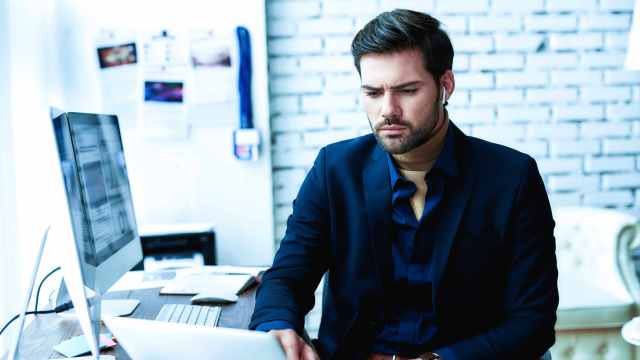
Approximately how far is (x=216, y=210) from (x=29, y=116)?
1.01m

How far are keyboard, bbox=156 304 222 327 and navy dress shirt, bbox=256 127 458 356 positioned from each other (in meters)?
0.40

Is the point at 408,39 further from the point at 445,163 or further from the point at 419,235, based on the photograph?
the point at 419,235

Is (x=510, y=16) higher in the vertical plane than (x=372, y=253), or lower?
higher

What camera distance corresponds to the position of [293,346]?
3.95 feet

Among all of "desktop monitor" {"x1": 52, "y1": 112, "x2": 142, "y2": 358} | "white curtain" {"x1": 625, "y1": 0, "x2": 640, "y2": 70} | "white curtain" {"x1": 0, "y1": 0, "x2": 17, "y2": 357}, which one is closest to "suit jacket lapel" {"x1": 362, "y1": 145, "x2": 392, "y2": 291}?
"desktop monitor" {"x1": 52, "y1": 112, "x2": 142, "y2": 358}

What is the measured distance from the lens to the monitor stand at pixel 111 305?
1633mm

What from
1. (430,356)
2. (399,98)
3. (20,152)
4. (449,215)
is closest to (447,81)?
(399,98)

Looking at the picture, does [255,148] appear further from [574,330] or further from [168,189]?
[574,330]

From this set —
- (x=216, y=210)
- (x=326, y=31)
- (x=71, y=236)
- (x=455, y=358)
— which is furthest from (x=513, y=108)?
(x=71, y=236)

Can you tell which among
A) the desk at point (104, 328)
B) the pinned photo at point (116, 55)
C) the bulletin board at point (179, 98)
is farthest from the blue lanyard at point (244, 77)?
the desk at point (104, 328)

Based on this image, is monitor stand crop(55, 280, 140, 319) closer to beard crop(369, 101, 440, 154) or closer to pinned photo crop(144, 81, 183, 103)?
beard crop(369, 101, 440, 154)

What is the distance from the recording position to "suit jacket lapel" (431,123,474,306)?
1.43 metres

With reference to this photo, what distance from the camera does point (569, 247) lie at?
293 cm

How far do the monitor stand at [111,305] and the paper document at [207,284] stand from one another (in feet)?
0.45
